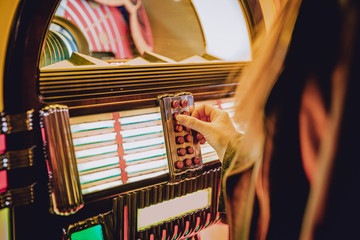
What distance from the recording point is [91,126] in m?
0.84

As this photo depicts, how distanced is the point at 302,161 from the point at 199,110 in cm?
59

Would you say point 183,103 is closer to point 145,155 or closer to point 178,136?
point 178,136

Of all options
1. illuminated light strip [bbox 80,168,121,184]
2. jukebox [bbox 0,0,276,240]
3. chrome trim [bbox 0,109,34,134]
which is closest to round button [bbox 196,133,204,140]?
jukebox [bbox 0,0,276,240]

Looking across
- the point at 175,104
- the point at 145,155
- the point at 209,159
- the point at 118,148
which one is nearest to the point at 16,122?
the point at 118,148

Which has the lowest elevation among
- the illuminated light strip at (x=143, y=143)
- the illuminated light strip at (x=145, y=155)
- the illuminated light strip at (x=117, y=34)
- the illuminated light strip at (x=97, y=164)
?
the illuminated light strip at (x=145, y=155)

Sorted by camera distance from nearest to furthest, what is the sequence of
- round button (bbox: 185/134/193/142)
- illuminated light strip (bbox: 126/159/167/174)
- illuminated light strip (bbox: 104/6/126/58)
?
illuminated light strip (bbox: 126/159/167/174), round button (bbox: 185/134/193/142), illuminated light strip (bbox: 104/6/126/58)

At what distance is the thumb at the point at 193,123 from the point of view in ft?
3.14

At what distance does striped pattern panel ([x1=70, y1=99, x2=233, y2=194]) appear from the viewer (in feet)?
2.72

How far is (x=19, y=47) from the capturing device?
690 mm

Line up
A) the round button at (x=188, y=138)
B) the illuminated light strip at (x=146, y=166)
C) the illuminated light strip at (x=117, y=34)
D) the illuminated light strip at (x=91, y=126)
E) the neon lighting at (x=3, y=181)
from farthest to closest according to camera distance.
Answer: the illuminated light strip at (x=117, y=34) → the round button at (x=188, y=138) → the illuminated light strip at (x=146, y=166) → the illuminated light strip at (x=91, y=126) → the neon lighting at (x=3, y=181)

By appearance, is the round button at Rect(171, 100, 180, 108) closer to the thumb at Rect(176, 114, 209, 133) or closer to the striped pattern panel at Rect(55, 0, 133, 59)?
the thumb at Rect(176, 114, 209, 133)

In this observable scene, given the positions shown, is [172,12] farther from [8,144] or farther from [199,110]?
[8,144]

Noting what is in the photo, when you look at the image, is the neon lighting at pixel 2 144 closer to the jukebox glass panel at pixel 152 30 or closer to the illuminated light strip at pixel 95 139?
the illuminated light strip at pixel 95 139

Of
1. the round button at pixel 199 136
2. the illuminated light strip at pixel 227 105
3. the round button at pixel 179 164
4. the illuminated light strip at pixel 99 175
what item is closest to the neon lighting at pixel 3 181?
the illuminated light strip at pixel 99 175
